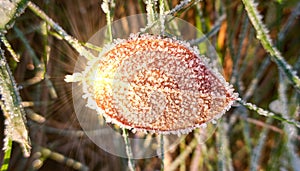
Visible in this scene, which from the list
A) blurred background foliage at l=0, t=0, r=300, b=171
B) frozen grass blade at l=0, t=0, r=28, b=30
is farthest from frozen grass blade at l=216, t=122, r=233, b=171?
frozen grass blade at l=0, t=0, r=28, b=30

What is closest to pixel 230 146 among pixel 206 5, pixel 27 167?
pixel 206 5

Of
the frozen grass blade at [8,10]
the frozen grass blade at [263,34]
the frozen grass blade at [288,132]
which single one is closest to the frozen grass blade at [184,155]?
the frozen grass blade at [288,132]

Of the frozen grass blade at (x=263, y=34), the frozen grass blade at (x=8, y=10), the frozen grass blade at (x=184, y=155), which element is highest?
the frozen grass blade at (x=8, y=10)

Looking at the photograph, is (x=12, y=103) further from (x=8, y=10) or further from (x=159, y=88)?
Answer: (x=159, y=88)

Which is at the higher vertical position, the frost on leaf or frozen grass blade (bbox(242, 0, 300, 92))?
frozen grass blade (bbox(242, 0, 300, 92))

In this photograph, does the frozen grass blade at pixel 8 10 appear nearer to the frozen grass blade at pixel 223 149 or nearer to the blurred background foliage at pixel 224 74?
the blurred background foliage at pixel 224 74

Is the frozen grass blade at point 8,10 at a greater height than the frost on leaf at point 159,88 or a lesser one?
greater

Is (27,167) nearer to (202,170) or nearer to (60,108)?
(60,108)

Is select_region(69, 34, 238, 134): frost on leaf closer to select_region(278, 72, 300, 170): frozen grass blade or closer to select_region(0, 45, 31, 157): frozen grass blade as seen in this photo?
select_region(0, 45, 31, 157): frozen grass blade
